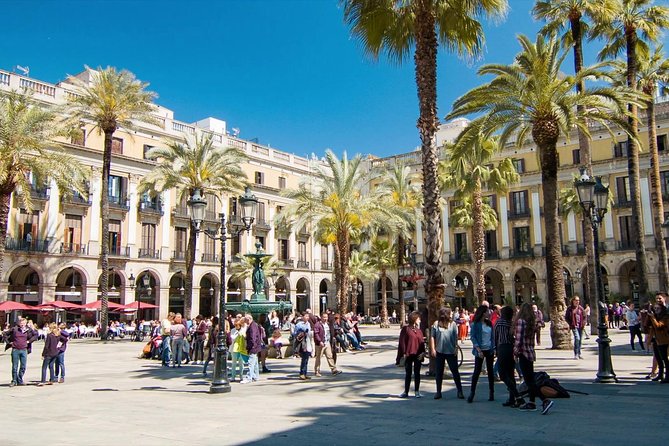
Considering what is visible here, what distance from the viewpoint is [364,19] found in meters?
14.6

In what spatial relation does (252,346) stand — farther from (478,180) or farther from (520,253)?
(520,253)

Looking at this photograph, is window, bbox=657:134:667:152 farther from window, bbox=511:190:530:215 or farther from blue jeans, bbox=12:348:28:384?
blue jeans, bbox=12:348:28:384

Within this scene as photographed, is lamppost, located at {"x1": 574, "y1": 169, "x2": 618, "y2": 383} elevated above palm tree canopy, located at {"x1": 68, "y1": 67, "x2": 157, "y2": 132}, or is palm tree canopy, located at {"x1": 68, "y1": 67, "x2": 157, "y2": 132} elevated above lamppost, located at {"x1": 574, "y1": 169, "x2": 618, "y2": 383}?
palm tree canopy, located at {"x1": 68, "y1": 67, "x2": 157, "y2": 132}

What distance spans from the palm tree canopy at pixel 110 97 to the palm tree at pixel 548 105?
20.2 meters

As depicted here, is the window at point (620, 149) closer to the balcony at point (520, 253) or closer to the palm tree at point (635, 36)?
the balcony at point (520, 253)

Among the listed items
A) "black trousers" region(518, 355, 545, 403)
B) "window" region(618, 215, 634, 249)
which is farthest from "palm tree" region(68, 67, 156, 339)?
"window" region(618, 215, 634, 249)

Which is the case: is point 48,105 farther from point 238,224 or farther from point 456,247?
point 456,247

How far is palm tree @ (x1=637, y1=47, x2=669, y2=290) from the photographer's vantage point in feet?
74.3

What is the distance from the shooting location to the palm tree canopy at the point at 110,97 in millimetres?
30688

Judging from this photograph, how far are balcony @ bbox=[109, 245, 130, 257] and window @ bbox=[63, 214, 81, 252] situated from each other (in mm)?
2362

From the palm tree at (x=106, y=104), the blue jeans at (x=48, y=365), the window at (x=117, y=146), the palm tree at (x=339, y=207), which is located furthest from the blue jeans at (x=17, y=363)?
the window at (x=117, y=146)

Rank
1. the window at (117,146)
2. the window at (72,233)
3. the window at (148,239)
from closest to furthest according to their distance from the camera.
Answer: the window at (72,233) < the window at (117,146) < the window at (148,239)

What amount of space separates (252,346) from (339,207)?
16.3 metres

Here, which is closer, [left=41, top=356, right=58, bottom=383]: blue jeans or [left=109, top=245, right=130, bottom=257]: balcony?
[left=41, top=356, right=58, bottom=383]: blue jeans
